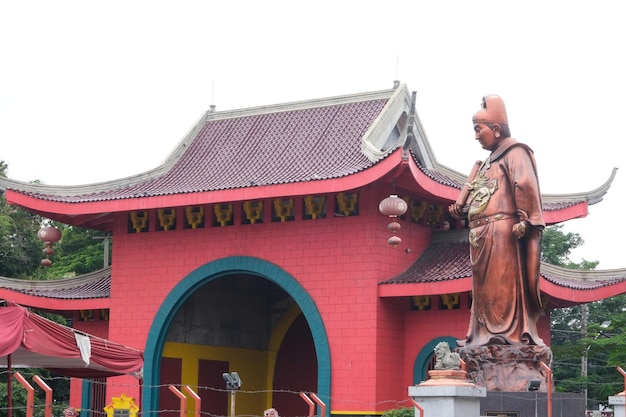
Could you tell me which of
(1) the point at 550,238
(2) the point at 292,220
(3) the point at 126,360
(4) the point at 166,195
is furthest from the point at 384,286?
(1) the point at 550,238

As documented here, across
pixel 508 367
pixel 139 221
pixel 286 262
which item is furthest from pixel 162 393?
pixel 508 367

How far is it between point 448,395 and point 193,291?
1196cm

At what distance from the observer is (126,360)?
572 inches

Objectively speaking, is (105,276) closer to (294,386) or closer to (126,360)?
(294,386)

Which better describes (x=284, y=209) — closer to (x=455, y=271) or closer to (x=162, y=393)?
(x=455, y=271)

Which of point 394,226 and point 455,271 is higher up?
point 394,226

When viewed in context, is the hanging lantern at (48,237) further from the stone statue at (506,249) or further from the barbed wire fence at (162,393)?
the stone statue at (506,249)

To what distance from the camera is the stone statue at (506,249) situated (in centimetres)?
1496

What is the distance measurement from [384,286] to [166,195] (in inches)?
188

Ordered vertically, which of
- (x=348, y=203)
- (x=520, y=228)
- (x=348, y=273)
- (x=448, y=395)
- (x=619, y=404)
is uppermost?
(x=348, y=203)

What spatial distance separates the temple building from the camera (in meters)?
20.7

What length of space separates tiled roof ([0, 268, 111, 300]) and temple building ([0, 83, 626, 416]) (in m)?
0.05

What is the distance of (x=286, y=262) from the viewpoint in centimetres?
2178

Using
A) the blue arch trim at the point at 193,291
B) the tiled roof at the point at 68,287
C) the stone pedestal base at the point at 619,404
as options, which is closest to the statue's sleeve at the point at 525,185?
the stone pedestal base at the point at 619,404
